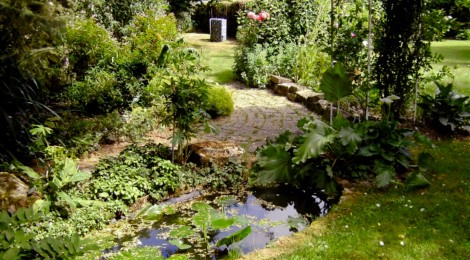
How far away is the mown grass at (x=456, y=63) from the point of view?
29.4ft

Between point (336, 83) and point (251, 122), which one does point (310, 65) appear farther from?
point (336, 83)

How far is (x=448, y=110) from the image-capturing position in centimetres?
615

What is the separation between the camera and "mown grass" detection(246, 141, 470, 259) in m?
3.41

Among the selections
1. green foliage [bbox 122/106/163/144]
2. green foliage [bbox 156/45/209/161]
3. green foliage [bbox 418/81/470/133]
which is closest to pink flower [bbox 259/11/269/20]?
green foliage [bbox 122/106/163/144]

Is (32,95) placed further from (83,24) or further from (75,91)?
(83,24)

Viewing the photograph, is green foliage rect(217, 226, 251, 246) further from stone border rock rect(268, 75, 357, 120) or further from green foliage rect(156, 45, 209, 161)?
stone border rock rect(268, 75, 357, 120)

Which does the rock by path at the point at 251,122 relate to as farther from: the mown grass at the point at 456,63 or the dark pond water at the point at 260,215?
the mown grass at the point at 456,63

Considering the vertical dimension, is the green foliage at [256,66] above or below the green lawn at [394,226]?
above

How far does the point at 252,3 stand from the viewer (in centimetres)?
1097

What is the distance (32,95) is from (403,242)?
431 centimetres

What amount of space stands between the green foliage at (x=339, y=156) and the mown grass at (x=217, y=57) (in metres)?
3.06

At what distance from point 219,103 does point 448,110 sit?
3518 millimetres

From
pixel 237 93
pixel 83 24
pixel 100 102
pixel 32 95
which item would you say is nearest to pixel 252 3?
pixel 237 93

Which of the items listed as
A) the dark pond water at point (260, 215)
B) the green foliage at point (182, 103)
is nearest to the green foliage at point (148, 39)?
the green foliage at point (182, 103)
